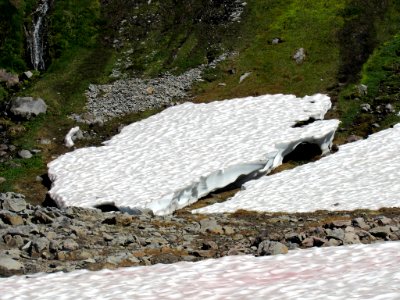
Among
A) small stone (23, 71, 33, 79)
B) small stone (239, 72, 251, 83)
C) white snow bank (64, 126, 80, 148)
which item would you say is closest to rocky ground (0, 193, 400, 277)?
white snow bank (64, 126, 80, 148)

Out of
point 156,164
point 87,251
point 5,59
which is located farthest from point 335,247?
point 5,59

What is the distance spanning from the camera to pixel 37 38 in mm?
58688

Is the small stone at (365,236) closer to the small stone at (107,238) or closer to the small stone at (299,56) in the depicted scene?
the small stone at (107,238)

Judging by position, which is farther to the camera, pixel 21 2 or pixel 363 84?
pixel 21 2

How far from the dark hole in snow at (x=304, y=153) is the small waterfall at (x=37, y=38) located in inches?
1203

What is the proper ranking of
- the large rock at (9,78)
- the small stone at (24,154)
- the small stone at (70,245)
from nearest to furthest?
the small stone at (70,245)
the small stone at (24,154)
the large rock at (9,78)

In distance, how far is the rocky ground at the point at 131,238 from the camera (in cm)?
1664

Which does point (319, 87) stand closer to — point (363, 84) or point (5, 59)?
point (363, 84)

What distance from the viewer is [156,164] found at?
36.2 meters

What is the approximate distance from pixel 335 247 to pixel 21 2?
181ft

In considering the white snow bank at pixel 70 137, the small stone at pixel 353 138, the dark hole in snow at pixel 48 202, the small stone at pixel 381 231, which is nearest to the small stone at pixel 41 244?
the small stone at pixel 381 231

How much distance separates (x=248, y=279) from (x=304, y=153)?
2600 centimetres

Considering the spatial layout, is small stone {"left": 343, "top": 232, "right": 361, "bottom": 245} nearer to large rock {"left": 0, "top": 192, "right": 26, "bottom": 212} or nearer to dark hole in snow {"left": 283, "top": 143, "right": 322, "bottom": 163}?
large rock {"left": 0, "top": 192, "right": 26, "bottom": 212}

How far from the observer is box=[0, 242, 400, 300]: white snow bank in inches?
469
